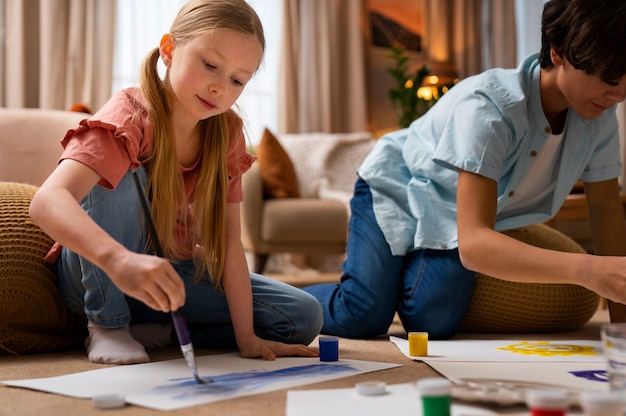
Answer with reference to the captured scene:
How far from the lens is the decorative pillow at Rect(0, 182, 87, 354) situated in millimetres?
1471

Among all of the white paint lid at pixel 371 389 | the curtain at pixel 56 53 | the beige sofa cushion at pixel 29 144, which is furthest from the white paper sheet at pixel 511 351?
the curtain at pixel 56 53

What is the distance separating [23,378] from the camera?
123 cm

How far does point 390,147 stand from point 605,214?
520 millimetres

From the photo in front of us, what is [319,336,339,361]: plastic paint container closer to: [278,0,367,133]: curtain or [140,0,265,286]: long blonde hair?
[140,0,265,286]: long blonde hair

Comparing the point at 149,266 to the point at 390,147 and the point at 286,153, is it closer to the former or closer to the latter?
the point at 390,147

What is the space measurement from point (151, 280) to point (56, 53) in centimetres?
322

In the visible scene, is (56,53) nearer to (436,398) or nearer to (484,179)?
(484,179)

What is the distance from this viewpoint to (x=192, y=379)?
115 centimetres

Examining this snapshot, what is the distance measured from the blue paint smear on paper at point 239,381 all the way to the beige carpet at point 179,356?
5cm

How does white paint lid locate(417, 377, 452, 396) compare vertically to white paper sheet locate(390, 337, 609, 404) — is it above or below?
above

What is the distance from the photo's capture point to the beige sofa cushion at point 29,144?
2193 mm

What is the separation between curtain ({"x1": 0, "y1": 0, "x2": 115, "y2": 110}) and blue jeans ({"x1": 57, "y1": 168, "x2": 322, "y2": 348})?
2.57m

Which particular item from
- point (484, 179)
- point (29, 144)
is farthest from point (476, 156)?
point (29, 144)

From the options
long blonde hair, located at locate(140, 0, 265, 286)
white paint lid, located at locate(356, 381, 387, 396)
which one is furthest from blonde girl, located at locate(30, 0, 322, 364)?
white paint lid, located at locate(356, 381, 387, 396)
